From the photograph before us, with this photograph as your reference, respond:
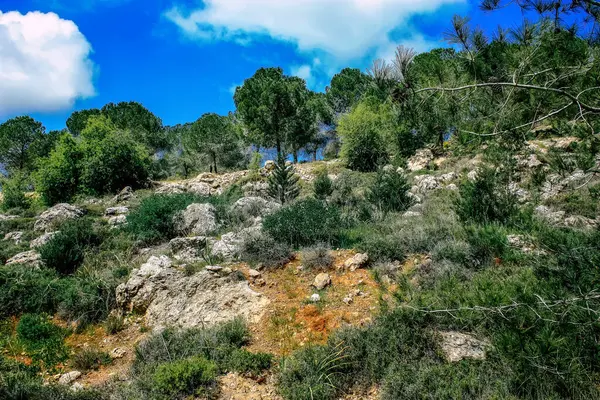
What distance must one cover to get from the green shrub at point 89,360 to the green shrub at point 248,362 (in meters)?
2.13

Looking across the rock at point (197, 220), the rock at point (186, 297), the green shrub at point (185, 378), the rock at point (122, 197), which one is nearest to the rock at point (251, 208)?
the rock at point (197, 220)

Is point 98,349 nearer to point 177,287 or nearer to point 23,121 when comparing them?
point 177,287

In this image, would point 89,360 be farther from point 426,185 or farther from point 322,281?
point 426,185

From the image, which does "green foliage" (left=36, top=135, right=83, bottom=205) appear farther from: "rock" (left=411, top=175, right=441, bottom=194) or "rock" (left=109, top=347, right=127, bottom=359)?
"rock" (left=411, top=175, right=441, bottom=194)

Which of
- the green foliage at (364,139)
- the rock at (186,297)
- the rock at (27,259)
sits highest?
the green foliage at (364,139)

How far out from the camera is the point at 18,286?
A: 23.3 feet

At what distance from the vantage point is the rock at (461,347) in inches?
152

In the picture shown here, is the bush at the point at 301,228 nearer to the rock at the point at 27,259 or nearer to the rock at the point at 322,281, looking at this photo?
the rock at the point at 322,281

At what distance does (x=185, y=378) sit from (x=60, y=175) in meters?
21.4

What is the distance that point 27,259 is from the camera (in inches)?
348

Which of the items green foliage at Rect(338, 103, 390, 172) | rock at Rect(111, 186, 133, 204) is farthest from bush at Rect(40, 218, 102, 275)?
green foliage at Rect(338, 103, 390, 172)

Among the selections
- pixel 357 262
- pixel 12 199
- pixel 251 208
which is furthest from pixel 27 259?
pixel 12 199

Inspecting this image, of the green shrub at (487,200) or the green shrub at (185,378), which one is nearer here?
the green shrub at (185,378)

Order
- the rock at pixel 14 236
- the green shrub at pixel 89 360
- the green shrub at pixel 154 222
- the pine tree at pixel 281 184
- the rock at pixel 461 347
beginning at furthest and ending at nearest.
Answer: the pine tree at pixel 281 184
the rock at pixel 14 236
the green shrub at pixel 154 222
the green shrub at pixel 89 360
the rock at pixel 461 347
